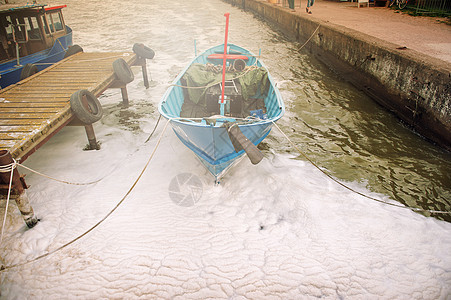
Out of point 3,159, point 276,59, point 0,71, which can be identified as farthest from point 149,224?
point 276,59

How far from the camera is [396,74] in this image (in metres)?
6.99

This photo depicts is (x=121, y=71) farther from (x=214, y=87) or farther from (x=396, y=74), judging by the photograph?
(x=396, y=74)

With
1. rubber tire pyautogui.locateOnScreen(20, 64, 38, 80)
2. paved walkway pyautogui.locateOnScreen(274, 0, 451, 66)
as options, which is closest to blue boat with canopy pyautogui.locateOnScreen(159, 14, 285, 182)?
rubber tire pyautogui.locateOnScreen(20, 64, 38, 80)

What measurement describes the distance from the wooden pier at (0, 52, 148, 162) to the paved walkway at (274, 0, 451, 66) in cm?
848

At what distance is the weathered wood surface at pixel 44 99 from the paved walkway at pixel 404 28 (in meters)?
8.50

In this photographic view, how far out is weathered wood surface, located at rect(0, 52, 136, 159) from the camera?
4.17m

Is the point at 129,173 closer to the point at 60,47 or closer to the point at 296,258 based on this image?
the point at 296,258

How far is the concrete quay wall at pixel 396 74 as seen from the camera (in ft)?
18.5

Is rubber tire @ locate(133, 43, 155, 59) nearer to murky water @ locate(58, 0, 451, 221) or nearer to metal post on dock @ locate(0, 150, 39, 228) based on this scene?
murky water @ locate(58, 0, 451, 221)

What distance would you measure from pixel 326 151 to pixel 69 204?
5404mm

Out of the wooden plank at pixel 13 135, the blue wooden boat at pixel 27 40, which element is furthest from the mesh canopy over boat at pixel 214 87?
the blue wooden boat at pixel 27 40

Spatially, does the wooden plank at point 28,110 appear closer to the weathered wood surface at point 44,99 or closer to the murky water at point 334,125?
the weathered wood surface at point 44,99

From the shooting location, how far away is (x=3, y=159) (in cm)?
331

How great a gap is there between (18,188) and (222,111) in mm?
3486
